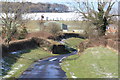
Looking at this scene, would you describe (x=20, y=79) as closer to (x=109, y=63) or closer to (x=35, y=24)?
(x=109, y=63)

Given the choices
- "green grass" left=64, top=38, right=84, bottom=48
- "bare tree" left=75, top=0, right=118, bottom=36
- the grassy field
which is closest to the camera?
the grassy field

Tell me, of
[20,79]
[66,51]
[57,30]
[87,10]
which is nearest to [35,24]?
[57,30]

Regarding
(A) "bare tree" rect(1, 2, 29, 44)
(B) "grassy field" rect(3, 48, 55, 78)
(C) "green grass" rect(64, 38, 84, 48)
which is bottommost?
(C) "green grass" rect(64, 38, 84, 48)

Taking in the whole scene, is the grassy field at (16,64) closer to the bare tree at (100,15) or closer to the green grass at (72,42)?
the bare tree at (100,15)

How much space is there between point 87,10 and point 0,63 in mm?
21392

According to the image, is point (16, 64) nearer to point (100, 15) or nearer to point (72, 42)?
point (100, 15)

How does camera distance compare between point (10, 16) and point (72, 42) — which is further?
point (72, 42)

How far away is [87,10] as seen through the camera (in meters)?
39.2

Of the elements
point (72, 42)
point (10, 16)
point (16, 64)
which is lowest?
point (72, 42)

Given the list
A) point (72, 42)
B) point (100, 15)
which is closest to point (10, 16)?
point (100, 15)

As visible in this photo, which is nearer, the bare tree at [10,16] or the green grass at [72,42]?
the bare tree at [10,16]

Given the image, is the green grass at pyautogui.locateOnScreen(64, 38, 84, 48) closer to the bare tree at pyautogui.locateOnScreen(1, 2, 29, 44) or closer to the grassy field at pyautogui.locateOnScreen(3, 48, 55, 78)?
the bare tree at pyautogui.locateOnScreen(1, 2, 29, 44)

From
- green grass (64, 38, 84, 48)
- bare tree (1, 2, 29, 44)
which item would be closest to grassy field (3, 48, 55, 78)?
bare tree (1, 2, 29, 44)

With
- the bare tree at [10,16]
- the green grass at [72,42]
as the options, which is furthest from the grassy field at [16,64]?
the green grass at [72,42]
